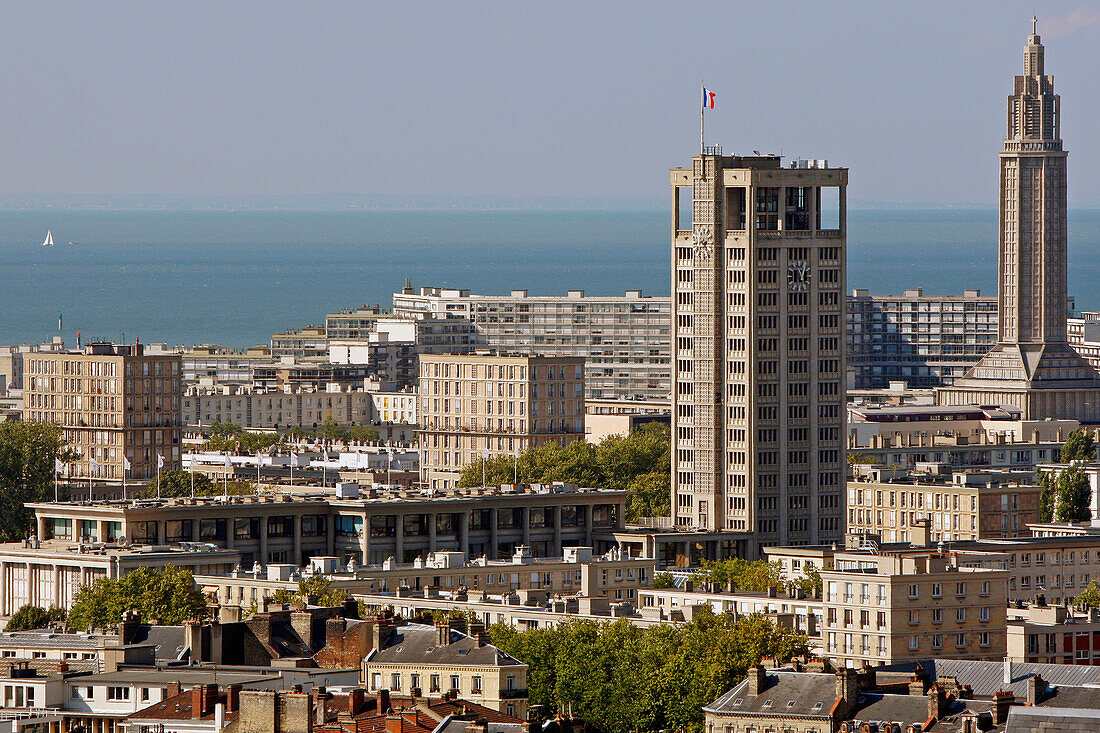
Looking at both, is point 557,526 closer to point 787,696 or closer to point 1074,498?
point 1074,498

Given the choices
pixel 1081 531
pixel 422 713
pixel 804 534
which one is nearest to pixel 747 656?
pixel 422 713

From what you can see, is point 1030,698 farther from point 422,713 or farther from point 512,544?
point 512,544

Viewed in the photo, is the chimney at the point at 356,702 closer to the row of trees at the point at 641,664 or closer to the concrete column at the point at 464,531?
the row of trees at the point at 641,664

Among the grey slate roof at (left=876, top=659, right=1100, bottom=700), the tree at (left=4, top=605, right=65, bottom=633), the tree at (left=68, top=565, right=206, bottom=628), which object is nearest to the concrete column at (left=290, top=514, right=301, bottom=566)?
the tree at (left=4, top=605, right=65, bottom=633)

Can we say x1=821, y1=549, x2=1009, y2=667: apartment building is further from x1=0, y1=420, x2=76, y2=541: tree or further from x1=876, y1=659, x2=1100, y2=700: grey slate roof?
x1=0, y1=420, x2=76, y2=541: tree

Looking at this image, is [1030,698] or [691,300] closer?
[1030,698]

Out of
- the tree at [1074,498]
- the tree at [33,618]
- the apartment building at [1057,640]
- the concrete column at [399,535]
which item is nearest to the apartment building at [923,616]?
the apartment building at [1057,640]
